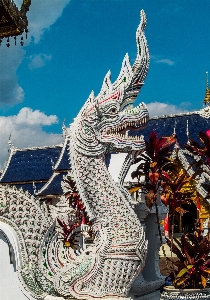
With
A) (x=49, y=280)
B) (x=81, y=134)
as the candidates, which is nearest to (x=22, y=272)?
(x=49, y=280)

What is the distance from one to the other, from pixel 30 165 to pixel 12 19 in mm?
13809

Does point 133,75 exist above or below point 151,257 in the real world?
above

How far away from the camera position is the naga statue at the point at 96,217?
14.7ft

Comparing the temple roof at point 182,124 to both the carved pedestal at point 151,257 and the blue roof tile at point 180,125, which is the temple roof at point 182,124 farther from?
the carved pedestal at point 151,257

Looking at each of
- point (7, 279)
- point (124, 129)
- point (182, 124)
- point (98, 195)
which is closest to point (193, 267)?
point (98, 195)

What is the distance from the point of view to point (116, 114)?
4785mm

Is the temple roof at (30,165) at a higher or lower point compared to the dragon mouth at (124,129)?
higher

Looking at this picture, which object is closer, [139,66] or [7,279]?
[7,279]

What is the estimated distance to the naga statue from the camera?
176 inches

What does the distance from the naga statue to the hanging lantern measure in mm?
5210

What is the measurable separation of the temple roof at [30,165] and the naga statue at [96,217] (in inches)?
648

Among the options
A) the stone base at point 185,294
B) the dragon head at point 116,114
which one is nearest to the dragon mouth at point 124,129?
the dragon head at point 116,114

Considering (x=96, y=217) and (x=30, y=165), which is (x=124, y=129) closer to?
(x=96, y=217)

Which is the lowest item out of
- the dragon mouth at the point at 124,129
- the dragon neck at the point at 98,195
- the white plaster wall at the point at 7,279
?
the white plaster wall at the point at 7,279
